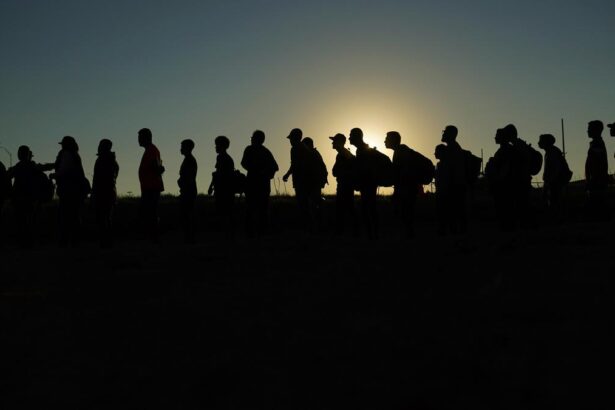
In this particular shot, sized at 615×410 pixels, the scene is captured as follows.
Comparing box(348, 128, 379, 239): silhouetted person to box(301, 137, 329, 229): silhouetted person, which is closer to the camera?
box(348, 128, 379, 239): silhouetted person

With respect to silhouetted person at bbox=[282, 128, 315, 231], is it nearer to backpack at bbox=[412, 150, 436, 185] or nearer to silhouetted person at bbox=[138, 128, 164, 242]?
backpack at bbox=[412, 150, 436, 185]

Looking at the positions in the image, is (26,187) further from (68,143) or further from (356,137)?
(356,137)

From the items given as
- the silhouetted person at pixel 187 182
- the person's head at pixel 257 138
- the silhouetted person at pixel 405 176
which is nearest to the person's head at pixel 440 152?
the silhouetted person at pixel 405 176

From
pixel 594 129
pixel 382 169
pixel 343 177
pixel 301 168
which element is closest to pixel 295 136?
pixel 301 168

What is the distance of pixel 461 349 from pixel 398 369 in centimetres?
39

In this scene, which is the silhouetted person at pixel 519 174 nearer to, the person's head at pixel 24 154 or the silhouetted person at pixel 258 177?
the silhouetted person at pixel 258 177

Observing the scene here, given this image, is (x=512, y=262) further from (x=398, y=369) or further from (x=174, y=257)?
(x=174, y=257)

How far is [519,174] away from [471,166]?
2.74ft

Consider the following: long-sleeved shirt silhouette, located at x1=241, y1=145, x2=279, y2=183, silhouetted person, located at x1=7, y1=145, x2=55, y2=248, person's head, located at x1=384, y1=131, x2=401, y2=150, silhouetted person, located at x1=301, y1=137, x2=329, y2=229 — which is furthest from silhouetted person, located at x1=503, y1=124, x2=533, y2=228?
silhouetted person, located at x1=7, y1=145, x2=55, y2=248

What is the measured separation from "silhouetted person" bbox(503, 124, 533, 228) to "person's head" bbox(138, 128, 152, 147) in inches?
189

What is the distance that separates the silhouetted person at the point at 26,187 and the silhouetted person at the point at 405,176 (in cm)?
497

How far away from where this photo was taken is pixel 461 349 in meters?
3.66

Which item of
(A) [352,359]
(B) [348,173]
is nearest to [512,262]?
(A) [352,359]

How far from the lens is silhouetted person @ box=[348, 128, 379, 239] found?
1097cm
